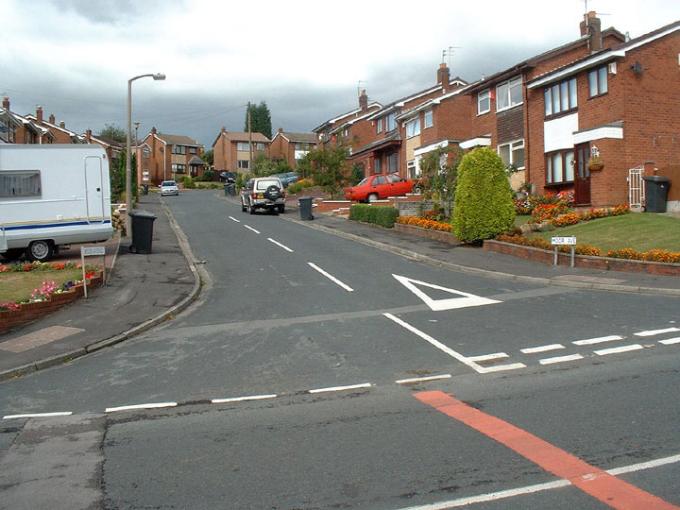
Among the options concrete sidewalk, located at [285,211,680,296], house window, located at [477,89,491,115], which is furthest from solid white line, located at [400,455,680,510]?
house window, located at [477,89,491,115]

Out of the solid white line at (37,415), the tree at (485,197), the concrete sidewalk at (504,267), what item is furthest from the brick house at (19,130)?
the solid white line at (37,415)

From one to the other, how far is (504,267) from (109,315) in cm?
1020

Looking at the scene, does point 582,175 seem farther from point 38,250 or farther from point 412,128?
point 412,128

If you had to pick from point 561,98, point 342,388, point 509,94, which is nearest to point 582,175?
point 561,98

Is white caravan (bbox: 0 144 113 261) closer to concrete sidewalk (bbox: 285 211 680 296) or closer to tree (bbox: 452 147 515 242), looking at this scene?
concrete sidewalk (bbox: 285 211 680 296)

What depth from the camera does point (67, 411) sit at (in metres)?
7.41

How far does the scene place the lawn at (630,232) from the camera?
17.6 metres

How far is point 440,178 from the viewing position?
25.3m

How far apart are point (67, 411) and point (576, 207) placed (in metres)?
22.1

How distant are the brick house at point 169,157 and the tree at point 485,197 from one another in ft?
273

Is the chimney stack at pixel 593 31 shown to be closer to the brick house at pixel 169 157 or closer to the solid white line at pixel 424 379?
the solid white line at pixel 424 379

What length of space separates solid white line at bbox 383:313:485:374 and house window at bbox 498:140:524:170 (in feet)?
68.6

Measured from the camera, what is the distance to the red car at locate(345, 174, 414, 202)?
36375 mm

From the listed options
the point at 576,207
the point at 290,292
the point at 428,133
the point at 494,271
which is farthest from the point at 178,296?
the point at 428,133
